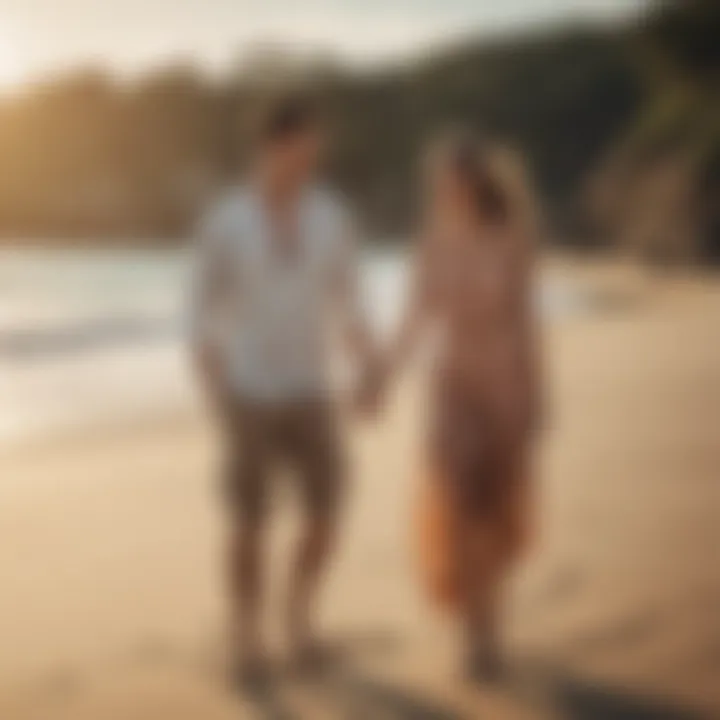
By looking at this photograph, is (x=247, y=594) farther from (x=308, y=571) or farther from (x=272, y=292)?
(x=272, y=292)

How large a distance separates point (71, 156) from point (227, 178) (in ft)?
0.50

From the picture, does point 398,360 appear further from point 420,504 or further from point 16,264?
point 16,264

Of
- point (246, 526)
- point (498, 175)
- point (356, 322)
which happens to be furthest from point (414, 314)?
point (246, 526)

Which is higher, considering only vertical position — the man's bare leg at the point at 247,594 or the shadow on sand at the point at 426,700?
the man's bare leg at the point at 247,594

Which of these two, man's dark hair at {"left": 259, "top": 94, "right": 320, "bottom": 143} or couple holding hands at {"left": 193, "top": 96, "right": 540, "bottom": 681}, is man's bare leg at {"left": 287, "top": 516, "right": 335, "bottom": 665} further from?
man's dark hair at {"left": 259, "top": 94, "right": 320, "bottom": 143}

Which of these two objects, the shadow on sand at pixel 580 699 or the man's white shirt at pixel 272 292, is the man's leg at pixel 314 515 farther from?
the shadow on sand at pixel 580 699

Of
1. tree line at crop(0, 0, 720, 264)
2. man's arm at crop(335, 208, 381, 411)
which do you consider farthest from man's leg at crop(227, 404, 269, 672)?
tree line at crop(0, 0, 720, 264)

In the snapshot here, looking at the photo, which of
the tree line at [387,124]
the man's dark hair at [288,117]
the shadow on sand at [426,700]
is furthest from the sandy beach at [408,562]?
the man's dark hair at [288,117]

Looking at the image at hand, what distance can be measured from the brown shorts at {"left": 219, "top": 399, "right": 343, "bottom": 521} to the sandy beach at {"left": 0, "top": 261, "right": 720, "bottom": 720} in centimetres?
2

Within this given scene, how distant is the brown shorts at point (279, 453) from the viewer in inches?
47.6

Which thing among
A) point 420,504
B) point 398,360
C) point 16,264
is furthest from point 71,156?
point 420,504

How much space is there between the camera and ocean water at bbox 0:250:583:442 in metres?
1.19

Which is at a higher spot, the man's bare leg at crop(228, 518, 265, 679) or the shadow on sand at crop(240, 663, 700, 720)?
the man's bare leg at crop(228, 518, 265, 679)

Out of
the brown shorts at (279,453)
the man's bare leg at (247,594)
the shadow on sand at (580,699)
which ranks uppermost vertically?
the brown shorts at (279,453)
